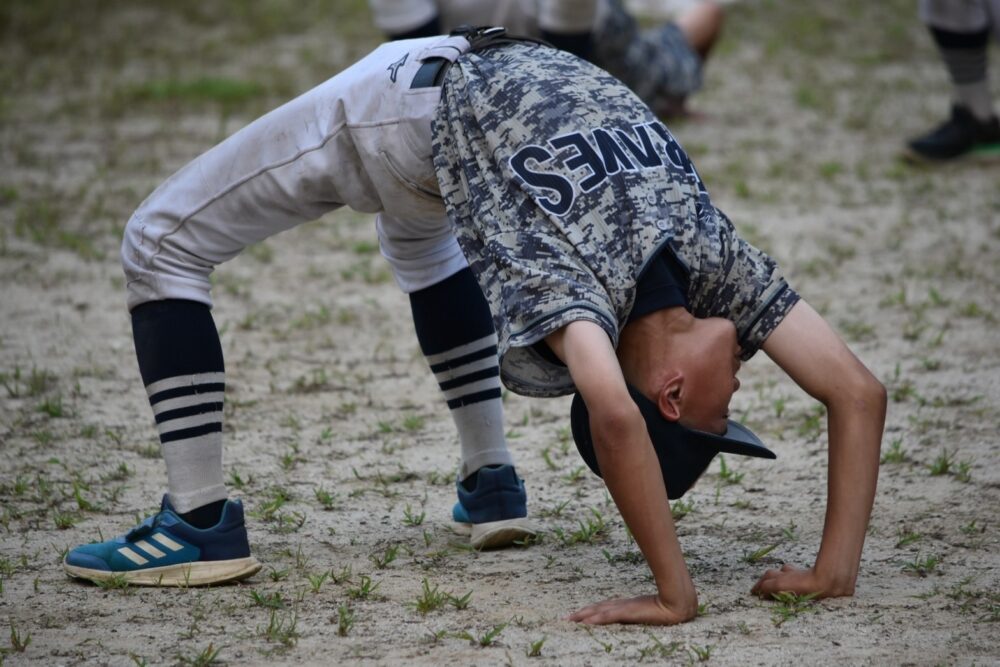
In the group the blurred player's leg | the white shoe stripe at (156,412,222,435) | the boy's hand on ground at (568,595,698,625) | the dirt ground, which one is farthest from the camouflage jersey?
the blurred player's leg

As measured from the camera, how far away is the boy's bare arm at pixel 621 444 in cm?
219

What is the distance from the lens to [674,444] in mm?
2348

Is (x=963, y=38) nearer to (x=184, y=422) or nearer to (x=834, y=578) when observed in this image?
(x=834, y=578)

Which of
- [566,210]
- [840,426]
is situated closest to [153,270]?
[566,210]

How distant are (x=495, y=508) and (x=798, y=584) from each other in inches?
27.8

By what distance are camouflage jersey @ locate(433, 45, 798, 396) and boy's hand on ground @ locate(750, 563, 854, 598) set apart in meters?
0.41

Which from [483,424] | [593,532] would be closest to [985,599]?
[593,532]

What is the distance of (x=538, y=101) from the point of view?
2418 millimetres

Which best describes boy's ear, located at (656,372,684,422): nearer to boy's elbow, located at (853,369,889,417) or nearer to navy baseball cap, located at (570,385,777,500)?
navy baseball cap, located at (570,385,777,500)

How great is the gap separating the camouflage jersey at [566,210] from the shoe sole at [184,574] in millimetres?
684

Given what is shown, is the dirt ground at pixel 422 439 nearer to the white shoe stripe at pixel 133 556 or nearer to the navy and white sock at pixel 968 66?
the white shoe stripe at pixel 133 556

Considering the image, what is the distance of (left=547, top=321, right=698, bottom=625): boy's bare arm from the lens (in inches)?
86.4

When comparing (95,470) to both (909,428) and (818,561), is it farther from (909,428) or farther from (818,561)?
(909,428)

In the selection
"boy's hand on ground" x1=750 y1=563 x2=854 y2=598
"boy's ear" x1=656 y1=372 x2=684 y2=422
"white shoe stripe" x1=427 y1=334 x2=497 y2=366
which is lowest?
"boy's hand on ground" x1=750 y1=563 x2=854 y2=598
